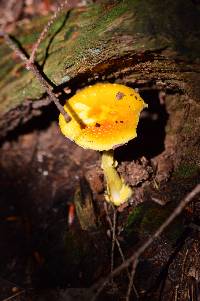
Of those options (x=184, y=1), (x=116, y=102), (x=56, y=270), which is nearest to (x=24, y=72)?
(x=116, y=102)

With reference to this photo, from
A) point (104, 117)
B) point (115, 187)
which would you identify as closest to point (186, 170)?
point (115, 187)

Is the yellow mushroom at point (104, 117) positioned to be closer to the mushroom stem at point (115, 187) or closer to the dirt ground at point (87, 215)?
the mushroom stem at point (115, 187)

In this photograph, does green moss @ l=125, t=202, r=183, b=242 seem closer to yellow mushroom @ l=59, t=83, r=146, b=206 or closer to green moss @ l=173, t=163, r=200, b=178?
green moss @ l=173, t=163, r=200, b=178

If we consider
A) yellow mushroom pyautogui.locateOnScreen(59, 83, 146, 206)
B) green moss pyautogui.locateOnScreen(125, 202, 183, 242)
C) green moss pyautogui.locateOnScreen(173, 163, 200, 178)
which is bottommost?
green moss pyautogui.locateOnScreen(125, 202, 183, 242)

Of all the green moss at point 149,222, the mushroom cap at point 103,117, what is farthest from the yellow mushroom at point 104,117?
the green moss at point 149,222

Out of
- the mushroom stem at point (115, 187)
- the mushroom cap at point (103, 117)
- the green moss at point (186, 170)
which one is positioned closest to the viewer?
the mushroom cap at point (103, 117)

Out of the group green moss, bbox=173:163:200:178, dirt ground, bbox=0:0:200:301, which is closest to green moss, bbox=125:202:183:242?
dirt ground, bbox=0:0:200:301

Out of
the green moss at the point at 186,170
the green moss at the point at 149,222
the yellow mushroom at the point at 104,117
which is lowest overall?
the green moss at the point at 149,222
